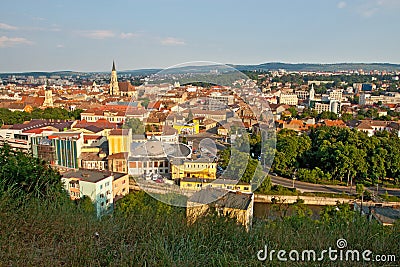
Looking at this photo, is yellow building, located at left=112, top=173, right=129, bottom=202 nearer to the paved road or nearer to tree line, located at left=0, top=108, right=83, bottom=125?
the paved road

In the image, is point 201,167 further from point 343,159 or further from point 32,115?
point 32,115

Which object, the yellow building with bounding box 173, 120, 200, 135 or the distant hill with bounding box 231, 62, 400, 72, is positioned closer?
the yellow building with bounding box 173, 120, 200, 135

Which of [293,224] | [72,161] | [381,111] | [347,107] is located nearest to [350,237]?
[293,224]

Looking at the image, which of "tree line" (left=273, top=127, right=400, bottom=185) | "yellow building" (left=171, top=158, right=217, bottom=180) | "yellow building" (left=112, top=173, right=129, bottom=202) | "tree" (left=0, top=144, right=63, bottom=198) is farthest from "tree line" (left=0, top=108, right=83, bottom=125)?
"tree" (left=0, top=144, right=63, bottom=198)

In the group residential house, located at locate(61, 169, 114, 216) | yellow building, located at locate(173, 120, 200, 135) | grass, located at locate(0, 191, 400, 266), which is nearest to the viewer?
grass, located at locate(0, 191, 400, 266)

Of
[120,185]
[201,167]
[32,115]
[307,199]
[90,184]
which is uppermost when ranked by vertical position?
[201,167]

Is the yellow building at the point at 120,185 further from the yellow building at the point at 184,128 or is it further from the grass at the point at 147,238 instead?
the grass at the point at 147,238

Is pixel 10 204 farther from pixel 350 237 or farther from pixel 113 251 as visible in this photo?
pixel 350 237

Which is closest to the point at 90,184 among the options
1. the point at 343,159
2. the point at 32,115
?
the point at 343,159
